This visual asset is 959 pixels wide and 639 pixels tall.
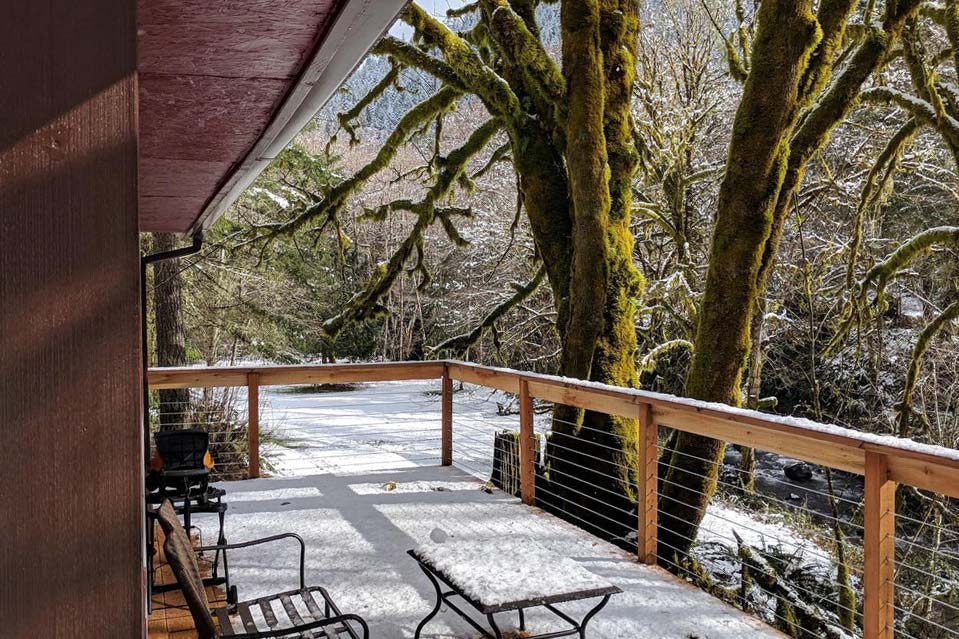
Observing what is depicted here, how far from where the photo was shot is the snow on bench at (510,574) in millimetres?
2895

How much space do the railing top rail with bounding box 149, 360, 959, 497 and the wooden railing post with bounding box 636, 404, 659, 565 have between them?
73 millimetres

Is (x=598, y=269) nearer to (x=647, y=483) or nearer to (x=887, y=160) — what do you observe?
(x=647, y=483)

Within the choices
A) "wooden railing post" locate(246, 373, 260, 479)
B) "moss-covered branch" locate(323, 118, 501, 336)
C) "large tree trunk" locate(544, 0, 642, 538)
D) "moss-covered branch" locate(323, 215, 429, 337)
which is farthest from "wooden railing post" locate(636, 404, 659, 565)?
"moss-covered branch" locate(323, 215, 429, 337)

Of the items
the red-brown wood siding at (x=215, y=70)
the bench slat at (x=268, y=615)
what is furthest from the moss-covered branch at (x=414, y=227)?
the bench slat at (x=268, y=615)

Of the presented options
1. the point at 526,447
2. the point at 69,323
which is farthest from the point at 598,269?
the point at 69,323

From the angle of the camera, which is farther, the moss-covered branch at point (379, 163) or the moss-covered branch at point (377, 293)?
the moss-covered branch at point (377, 293)

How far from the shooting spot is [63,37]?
1077mm

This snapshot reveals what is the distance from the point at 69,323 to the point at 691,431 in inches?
140

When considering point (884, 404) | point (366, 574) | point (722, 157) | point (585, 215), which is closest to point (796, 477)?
point (884, 404)

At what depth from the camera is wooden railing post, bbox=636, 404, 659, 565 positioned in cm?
445

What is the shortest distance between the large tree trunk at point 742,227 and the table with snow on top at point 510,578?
6.97ft

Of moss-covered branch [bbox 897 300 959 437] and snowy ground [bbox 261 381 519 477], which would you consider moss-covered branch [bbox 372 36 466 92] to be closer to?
snowy ground [bbox 261 381 519 477]

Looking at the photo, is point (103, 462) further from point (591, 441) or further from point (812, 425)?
point (591, 441)

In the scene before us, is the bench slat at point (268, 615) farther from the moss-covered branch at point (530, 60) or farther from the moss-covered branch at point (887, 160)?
the moss-covered branch at point (887, 160)
